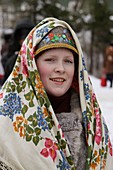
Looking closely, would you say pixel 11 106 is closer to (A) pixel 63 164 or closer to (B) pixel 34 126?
(B) pixel 34 126

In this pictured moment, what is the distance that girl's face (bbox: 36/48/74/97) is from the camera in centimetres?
142

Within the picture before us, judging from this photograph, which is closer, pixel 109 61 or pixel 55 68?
pixel 55 68

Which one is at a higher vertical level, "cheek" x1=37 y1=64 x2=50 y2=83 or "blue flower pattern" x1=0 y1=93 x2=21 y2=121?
"cheek" x1=37 y1=64 x2=50 y2=83

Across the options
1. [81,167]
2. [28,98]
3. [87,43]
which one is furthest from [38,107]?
[87,43]

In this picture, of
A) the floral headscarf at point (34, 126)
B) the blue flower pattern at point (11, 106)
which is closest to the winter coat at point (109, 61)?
the floral headscarf at point (34, 126)

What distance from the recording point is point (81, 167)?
1.42m

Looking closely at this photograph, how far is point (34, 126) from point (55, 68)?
0.78ft

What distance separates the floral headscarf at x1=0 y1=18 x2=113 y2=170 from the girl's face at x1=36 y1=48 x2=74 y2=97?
0.05 m

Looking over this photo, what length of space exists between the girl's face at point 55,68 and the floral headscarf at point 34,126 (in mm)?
49

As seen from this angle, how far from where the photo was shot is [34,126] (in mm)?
1342

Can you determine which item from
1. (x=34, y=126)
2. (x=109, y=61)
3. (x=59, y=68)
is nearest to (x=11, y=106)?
(x=34, y=126)

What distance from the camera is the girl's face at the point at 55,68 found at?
1.42 meters

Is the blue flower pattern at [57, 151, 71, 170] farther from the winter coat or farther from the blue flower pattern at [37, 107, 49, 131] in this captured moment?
the winter coat

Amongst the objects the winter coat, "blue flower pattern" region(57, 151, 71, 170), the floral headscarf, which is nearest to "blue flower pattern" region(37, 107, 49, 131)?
the floral headscarf
